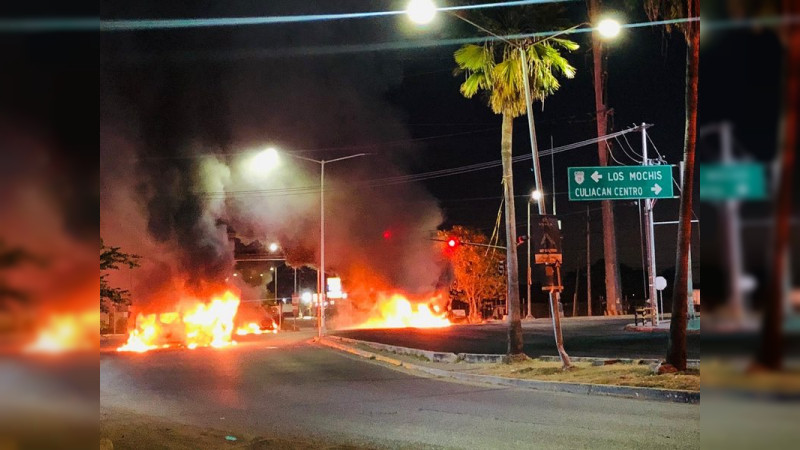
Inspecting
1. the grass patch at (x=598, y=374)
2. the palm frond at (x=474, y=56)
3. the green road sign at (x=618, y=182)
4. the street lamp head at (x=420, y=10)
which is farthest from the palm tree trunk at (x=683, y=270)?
the palm frond at (x=474, y=56)

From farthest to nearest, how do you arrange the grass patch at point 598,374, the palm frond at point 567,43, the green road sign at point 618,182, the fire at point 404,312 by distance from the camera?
1. the fire at point 404,312
2. the palm frond at point 567,43
3. the green road sign at point 618,182
4. the grass patch at point 598,374

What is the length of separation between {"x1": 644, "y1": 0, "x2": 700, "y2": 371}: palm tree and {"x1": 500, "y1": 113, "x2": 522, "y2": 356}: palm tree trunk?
4.55 m

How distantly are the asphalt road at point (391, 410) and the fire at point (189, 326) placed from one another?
46.1 feet

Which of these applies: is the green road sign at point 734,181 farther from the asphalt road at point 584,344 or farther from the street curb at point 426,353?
the street curb at point 426,353

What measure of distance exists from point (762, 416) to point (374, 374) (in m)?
13.8

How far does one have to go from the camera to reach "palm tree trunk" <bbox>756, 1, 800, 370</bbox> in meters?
2.18

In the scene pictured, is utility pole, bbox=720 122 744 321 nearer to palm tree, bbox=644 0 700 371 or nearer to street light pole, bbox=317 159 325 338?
palm tree, bbox=644 0 700 371

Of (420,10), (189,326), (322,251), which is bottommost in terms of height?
(189,326)

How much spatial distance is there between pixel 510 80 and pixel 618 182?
11.7ft

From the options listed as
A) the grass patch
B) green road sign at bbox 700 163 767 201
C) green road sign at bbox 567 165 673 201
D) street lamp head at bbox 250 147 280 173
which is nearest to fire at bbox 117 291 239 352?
street lamp head at bbox 250 147 280 173

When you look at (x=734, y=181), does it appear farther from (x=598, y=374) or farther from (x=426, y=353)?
(x=426, y=353)

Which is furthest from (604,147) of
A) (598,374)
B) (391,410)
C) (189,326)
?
(391,410)

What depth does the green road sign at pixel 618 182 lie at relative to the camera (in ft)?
47.2

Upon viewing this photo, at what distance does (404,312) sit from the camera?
46.5 meters
